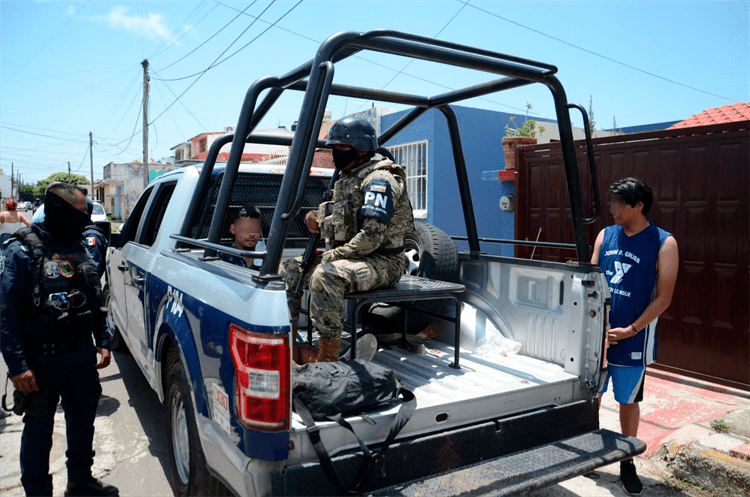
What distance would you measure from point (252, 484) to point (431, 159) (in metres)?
10.2

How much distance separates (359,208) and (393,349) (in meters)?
1.02

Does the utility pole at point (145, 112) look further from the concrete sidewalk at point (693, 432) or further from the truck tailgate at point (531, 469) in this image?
the truck tailgate at point (531, 469)

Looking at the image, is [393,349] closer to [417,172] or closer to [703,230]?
[703,230]

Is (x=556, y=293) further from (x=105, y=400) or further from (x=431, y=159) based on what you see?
(x=431, y=159)

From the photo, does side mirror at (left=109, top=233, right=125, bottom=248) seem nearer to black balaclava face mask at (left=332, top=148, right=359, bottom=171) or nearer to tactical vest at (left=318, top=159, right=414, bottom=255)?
tactical vest at (left=318, top=159, right=414, bottom=255)

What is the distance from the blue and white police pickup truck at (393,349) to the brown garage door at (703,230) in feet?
8.32

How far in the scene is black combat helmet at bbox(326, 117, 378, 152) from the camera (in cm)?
333

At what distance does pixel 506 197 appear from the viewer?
29.3ft

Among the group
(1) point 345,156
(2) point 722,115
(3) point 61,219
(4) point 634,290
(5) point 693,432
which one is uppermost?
(2) point 722,115

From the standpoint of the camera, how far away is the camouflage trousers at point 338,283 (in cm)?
300

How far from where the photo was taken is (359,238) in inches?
126

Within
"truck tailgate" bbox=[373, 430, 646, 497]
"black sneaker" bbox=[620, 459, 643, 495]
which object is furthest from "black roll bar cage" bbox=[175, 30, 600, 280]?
"black sneaker" bbox=[620, 459, 643, 495]

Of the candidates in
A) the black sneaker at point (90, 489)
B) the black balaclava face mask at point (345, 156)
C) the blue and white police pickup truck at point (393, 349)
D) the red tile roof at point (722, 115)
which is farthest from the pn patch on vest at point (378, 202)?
the red tile roof at point (722, 115)

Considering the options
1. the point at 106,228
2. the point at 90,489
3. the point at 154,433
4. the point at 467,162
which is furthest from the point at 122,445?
the point at 467,162
